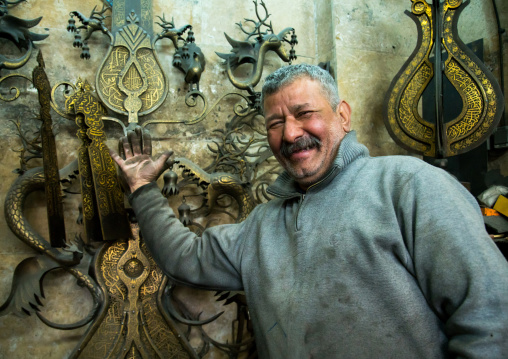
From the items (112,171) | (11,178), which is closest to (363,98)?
(112,171)

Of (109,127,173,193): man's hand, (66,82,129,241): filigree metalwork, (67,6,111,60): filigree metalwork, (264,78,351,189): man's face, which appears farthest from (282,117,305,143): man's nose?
(67,6,111,60): filigree metalwork

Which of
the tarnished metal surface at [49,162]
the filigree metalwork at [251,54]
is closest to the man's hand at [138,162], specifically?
the tarnished metal surface at [49,162]

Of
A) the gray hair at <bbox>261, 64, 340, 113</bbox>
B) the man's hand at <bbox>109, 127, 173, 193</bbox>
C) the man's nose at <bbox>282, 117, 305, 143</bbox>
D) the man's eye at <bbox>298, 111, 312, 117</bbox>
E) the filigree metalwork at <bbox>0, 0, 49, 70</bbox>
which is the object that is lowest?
the man's hand at <bbox>109, 127, 173, 193</bbox>

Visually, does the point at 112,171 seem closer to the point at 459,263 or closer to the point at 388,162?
the point at 388,162

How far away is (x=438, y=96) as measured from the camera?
1.84 metres

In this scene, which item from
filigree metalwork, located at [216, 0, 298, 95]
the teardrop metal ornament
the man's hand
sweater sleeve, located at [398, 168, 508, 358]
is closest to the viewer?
sweater sleeve, located at [398, 168, 508, 358]

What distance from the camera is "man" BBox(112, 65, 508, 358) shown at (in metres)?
0.71

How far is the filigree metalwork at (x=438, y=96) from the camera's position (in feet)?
5.87

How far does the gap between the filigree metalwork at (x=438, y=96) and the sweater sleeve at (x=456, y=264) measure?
1.15m

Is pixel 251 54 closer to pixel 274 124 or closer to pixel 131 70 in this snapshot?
pixel 131 70

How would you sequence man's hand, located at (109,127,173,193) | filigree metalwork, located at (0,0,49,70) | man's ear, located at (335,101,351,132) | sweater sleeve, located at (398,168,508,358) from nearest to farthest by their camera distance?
1. sweater sleeve, located at (398,168,508,358)
2. man's ear, located at (335,101,351,132)
3. man's hand, located at (109,127,173,193)
4. filigree metalwork, located at (0,0,49,70)

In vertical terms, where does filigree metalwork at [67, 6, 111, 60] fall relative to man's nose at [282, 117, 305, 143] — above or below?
above

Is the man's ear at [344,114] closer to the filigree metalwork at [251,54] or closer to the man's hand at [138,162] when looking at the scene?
the man's hand at [138,162]

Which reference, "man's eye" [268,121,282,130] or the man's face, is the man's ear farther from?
"man's eye" [268,121,282,130]
